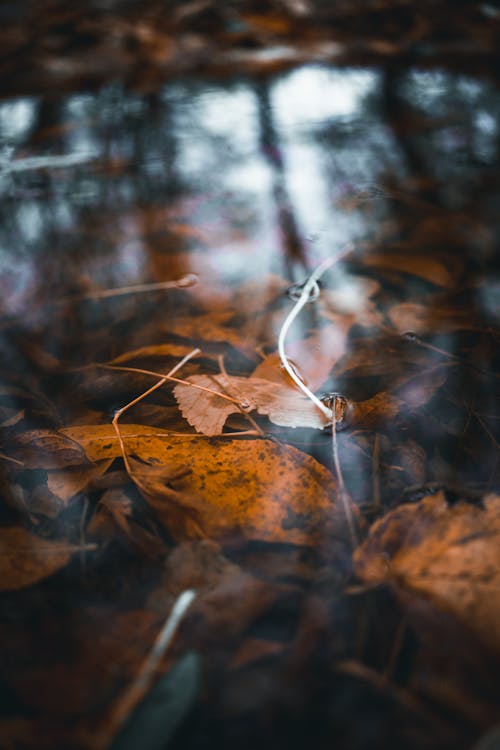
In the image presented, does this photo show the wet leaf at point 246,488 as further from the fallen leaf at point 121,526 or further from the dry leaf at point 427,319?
the dry leaf at point 427,319

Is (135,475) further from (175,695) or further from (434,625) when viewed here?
(434,625)

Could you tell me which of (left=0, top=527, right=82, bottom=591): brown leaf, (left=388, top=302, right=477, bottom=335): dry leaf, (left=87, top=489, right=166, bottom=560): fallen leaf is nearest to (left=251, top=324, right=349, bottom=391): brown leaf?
(left=388, top=302, right=477, bottom=335): dry leaf

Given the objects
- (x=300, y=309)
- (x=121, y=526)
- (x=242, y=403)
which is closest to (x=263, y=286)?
(x=300, y=309)

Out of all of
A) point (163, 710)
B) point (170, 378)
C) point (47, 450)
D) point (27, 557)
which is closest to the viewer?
point (163, 710)

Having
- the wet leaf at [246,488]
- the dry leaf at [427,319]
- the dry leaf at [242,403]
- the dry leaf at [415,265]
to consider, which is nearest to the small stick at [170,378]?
the dry leaf at [242,403]

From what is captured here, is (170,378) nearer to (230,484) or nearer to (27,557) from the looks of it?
(230,484)

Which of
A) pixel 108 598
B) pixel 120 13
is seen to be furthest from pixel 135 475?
pixel 120 13
